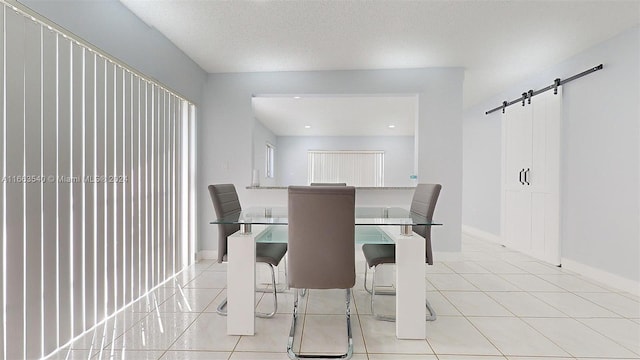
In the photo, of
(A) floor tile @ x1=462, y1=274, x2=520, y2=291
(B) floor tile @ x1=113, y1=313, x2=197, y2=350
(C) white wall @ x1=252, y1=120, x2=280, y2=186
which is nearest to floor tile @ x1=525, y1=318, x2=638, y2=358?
(A) floor tile @ x1=462, y1=274, x2=520, y2=291

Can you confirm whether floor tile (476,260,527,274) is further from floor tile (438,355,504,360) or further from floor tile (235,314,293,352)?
floor tile (235,314,293,352)

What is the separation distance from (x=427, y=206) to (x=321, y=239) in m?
0.98

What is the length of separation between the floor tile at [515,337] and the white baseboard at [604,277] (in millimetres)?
1432

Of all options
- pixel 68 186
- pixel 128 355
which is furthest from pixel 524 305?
pixel 68 186

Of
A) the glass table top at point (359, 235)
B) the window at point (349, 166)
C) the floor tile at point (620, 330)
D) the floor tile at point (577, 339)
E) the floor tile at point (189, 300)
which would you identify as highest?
the window at point (349, 166)

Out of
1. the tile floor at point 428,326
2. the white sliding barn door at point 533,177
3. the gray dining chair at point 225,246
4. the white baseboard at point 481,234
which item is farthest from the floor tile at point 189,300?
the white baseboard at point 481,234

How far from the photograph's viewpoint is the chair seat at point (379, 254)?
6.98ft

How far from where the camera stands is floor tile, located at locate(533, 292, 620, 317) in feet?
7.54

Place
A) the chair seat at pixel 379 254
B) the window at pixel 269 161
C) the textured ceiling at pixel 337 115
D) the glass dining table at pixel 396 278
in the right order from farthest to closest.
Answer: the window at pixel 269 161
the textured ceiling at pixel 337 115
the chair seat at pixel 379 254
the glass dining table at pixel 396 278

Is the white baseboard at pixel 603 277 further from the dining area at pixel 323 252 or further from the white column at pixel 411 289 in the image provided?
the white column at pixel 411 289

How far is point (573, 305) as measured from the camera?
2.45 meters

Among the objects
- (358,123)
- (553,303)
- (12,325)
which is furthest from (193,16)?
(358,123)

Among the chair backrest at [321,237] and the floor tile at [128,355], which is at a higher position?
the chair backrest at [321,237]

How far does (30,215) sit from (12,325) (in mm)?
548
